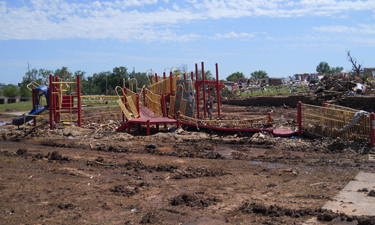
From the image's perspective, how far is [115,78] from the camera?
75.7 meters

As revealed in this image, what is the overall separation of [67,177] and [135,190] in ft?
7.35

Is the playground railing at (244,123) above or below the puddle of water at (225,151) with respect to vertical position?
above

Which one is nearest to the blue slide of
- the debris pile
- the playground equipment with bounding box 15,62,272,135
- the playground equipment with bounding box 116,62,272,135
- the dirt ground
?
the playground equipment with bounding box 15,62,272,135

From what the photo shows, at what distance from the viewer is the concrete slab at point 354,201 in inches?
219

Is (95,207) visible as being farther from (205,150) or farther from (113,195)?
(205,150)

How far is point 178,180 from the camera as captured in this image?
8.06 metres

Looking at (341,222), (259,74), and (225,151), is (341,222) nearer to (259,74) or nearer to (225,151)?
(225,151)

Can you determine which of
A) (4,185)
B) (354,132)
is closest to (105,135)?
(4,185)

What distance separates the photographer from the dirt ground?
5.64 meters

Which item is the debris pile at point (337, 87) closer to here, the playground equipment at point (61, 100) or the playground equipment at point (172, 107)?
the playground equipment at point (172, 107)

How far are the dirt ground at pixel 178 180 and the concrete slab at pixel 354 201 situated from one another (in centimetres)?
19

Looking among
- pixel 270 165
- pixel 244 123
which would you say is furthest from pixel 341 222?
pixel 244 123

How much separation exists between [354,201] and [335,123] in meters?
6.12

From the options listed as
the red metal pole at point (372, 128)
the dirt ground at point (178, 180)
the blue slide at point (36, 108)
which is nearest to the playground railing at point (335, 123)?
the red metal pole at point (372, 128)
